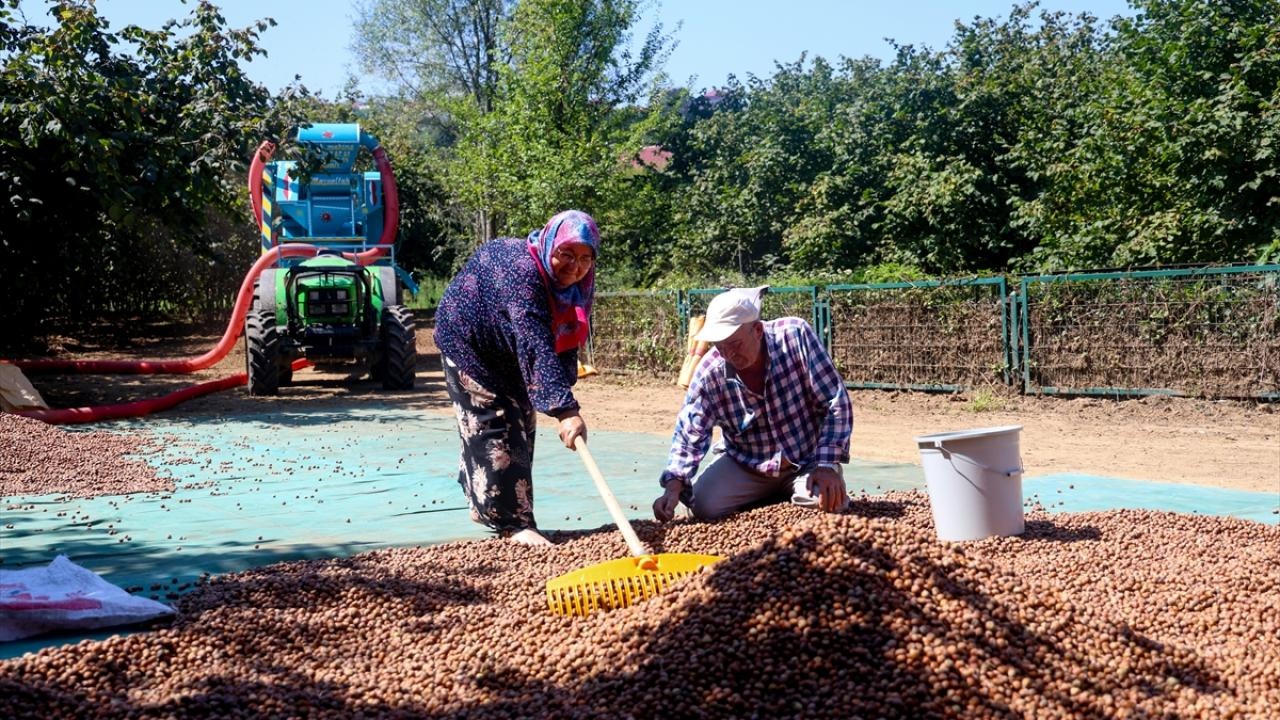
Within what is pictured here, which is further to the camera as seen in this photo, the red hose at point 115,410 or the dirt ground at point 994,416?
the red hose at point 115,410

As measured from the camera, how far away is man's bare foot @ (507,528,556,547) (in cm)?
464

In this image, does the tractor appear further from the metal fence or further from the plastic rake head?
the plastic rake head

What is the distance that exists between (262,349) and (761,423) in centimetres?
875

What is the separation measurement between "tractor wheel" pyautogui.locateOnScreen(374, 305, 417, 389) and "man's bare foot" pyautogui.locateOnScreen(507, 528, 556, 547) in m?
8.31

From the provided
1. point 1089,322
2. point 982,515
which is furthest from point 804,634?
point 1089,322

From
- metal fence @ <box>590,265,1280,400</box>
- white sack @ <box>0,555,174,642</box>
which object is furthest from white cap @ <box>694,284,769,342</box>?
metal fence @ <box>590,265,1280,400</box>

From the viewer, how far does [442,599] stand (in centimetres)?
390

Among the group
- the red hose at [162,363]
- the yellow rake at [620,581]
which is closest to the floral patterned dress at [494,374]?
the yellow rake at [620,581]

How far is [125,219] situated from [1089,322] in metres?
9.01

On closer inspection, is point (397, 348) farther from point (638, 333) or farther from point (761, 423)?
point (761, 423)

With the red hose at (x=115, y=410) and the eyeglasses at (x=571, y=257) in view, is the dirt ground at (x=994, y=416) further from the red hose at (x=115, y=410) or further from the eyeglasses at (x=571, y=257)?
the eyeglasses at (x=571, y=257)

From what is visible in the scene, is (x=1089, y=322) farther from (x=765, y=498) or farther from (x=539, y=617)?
(x=539, y=617)

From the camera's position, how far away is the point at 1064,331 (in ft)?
36.7

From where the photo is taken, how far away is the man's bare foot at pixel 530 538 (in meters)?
4.64
